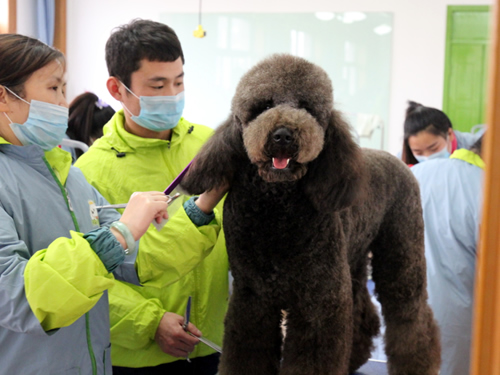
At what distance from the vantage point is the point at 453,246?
1900 mm

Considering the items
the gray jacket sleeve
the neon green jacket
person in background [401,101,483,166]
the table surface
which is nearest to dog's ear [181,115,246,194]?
the neon green jacket

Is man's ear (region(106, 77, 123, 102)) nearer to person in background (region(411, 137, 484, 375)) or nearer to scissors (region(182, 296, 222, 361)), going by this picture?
scissors (region(182, 296, 222, 361))

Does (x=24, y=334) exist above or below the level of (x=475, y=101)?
below

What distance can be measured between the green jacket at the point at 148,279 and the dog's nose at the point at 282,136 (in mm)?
310

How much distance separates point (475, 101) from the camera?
4727 mm

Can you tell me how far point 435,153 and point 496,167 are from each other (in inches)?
81.7

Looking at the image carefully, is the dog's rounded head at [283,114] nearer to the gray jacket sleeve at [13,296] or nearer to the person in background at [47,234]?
the person in background at [47,234]

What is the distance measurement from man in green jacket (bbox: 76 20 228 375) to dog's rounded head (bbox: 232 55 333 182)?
0.27 m

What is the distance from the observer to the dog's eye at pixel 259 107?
0.94 meters

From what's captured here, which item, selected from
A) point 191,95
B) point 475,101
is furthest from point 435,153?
point 191,95

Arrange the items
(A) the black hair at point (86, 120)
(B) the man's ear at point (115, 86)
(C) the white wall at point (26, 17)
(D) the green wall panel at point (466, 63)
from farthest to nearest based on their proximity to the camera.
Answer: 1. (C) the white wall at point (26, 17)
2. (D) the green wall panel at point (466, 63)
3. (A) the black hair at point (86, 120)
4. (B) the man's ear at point (115, 86)

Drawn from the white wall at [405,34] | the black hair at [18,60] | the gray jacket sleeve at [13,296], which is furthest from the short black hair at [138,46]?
the white wall at [405,34]

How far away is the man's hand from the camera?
1181 mm

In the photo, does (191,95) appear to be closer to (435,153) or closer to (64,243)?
(435,153)
